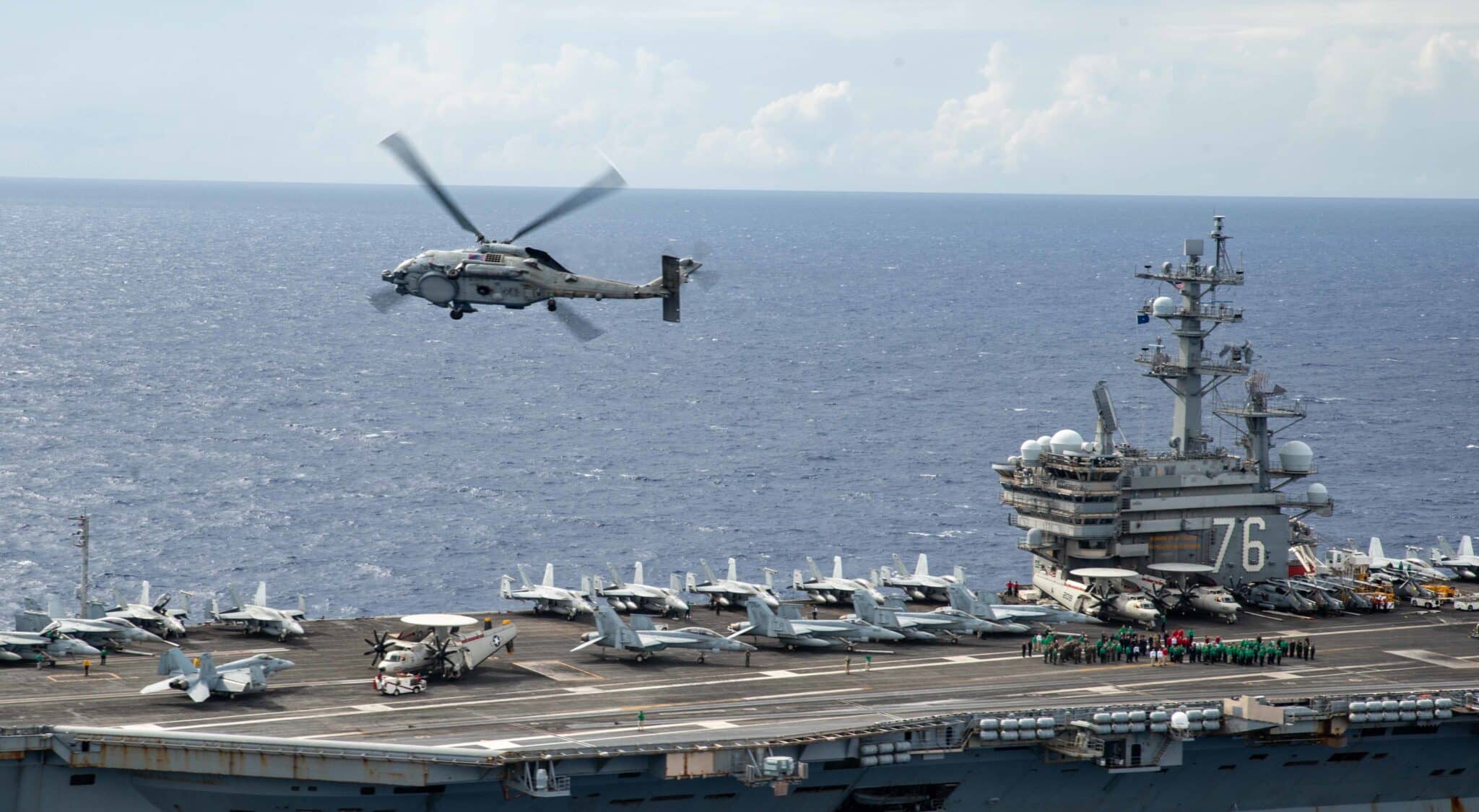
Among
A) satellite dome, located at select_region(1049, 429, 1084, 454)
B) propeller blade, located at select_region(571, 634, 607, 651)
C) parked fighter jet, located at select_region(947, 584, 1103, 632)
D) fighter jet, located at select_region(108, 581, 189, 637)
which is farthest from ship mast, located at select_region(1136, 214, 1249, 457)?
fighter jet, located at select_region(108, 581, 189, 637)

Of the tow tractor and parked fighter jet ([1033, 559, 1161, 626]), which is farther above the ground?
parked fighter jet ([1033, 559, 1161, 626])

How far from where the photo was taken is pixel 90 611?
46.1 m

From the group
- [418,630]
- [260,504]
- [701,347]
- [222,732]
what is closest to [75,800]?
[222,732]

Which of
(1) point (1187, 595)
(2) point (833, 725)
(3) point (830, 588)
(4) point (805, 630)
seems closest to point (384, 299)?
(2) point (833, 725)

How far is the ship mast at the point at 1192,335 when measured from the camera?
51.0 m

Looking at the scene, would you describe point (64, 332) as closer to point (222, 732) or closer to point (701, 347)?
point (701, 347)

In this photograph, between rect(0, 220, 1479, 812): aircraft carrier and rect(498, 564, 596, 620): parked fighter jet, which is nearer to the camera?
rect(0, 220, 1479, 812): aircraft carrier

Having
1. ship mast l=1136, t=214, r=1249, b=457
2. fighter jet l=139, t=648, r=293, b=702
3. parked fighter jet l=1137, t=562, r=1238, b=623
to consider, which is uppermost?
ship mast l=1136, t=214, r=1249, b=457

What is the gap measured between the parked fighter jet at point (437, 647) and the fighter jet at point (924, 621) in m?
10.1

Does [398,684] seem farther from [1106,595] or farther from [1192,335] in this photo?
[1192,335]

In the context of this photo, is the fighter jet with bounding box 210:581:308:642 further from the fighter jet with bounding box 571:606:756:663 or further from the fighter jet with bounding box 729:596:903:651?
the fighter jet with bounding box 729:596:903:651

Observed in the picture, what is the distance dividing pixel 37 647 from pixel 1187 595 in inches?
1204

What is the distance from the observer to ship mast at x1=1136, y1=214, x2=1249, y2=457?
5103 cm

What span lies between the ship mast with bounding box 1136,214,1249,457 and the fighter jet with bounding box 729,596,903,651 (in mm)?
12051
